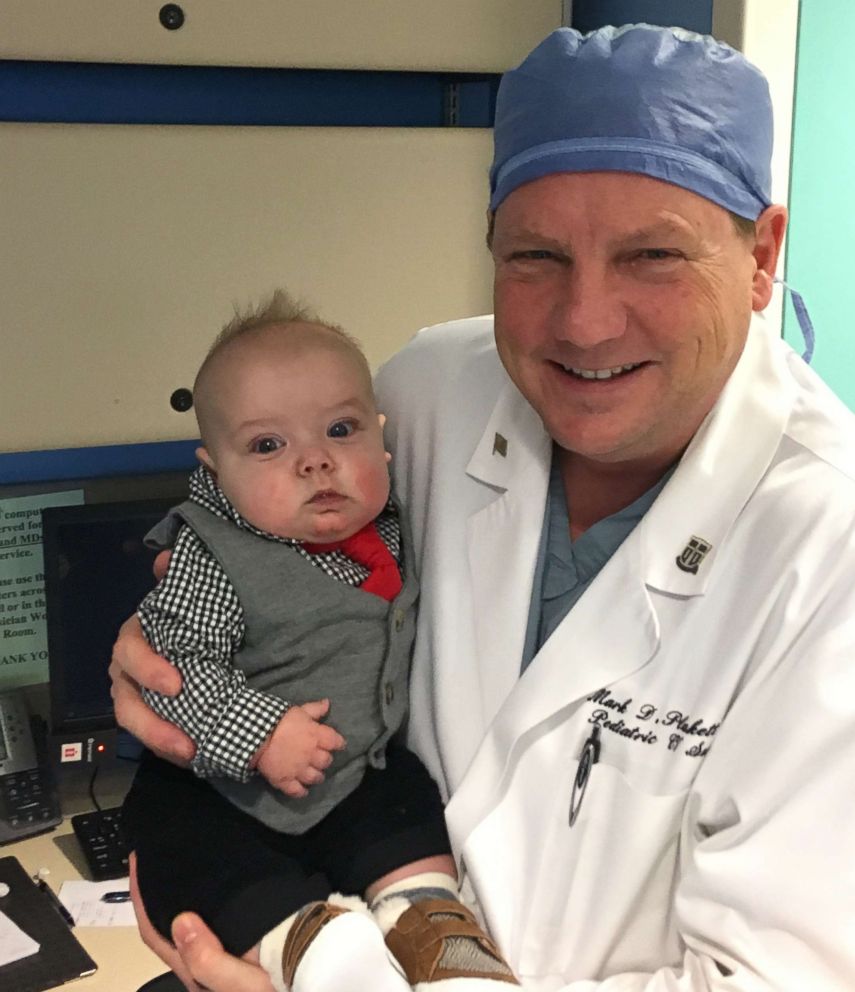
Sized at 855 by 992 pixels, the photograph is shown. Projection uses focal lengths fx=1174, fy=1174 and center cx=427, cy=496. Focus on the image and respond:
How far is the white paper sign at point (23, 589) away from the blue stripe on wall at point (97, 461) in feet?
0.71

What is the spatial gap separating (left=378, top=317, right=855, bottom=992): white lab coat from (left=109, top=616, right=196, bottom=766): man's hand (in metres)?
0.26

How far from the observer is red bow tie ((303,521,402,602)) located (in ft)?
4.24

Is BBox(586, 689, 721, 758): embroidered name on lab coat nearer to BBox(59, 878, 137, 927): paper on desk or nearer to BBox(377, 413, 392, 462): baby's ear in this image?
BBox(377, 413, 392, 462): baby's ear

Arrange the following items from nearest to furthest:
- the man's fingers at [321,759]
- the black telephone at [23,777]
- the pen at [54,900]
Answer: the man's fingers at [321,759]
the pen at [54,900]
the black telephone at [23,777]

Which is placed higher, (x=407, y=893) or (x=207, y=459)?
(x=207, y=459)

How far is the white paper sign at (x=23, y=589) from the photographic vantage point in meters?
1.97

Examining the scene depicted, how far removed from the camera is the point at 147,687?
125cm

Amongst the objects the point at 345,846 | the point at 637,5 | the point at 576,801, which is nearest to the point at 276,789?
the point at 345,846

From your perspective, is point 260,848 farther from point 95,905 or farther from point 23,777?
point 23,777

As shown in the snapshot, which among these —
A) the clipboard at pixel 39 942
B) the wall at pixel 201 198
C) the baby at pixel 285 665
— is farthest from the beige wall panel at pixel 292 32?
the clipboard at pixel 39 942

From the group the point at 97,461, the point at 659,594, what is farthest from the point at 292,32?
the point at 659,594

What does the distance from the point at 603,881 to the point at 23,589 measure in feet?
4.15

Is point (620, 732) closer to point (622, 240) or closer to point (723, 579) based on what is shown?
point (723, 579)

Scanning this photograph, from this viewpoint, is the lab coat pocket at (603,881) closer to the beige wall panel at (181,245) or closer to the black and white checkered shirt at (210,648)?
the black and white checkered shirt at (210,648)
